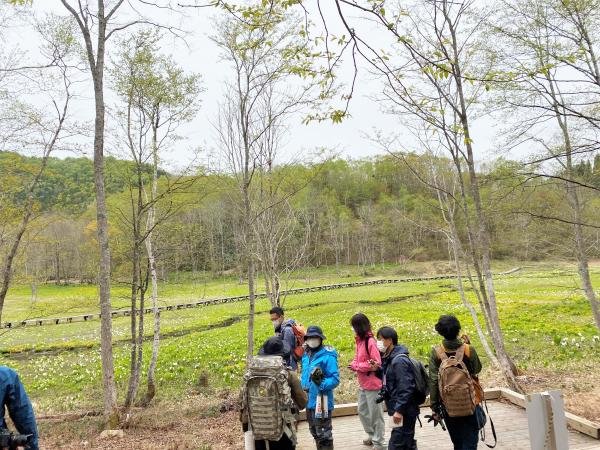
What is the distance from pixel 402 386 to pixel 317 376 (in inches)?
41.2

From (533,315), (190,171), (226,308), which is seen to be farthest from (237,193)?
(226,308)

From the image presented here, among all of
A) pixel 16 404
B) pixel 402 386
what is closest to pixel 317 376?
pixel 402 386

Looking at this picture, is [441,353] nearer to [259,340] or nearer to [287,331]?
[287,331]

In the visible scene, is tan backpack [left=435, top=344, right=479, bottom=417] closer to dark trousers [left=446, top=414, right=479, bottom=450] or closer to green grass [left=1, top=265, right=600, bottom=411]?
dark trousers [left=446, top=414, right=479, bottom=450]

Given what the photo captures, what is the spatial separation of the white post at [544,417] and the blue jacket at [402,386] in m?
1.46

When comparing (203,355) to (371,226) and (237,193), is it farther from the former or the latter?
(371,226)

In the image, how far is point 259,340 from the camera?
60.7ft

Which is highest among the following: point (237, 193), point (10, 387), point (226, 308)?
point (237, 193)

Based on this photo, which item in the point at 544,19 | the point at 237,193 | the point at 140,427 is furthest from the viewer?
the point at 237,193

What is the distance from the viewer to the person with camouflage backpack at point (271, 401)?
4.21 meters

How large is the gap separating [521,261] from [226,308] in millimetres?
42954

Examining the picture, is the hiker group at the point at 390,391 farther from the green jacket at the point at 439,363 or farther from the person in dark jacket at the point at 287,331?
the person in dark jacket at the point at 287,331

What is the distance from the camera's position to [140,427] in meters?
9.05

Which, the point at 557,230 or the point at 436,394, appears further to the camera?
the point at 557,230
